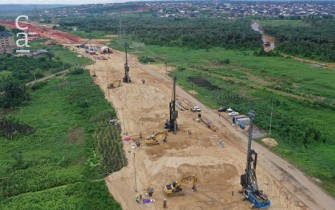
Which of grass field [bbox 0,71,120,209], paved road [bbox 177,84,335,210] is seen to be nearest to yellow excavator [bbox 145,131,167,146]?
grass field [bbox 0,71,120,209]

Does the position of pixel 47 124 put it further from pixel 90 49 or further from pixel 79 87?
pixel 90 49

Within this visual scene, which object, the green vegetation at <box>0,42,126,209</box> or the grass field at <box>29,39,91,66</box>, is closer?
the green vegetation at <box>0,42,126,209</box>

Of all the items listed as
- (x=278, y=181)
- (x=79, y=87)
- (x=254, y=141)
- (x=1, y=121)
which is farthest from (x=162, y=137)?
(x=79, y=87)

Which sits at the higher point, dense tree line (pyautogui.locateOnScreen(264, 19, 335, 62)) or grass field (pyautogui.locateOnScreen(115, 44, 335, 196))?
dense tree line (pyautogui.locateOnScreen(264, 19, 335, 62))

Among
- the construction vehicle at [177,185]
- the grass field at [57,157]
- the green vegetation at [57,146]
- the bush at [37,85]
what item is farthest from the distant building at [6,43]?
the construction vehicle at [177,185]

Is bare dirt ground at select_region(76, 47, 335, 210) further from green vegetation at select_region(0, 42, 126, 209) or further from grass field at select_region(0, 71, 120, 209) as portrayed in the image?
grass field at select_region(0, 71, 120, 209)

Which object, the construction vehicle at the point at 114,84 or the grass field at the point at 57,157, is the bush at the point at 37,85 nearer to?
the grass field at the point at 57,157
